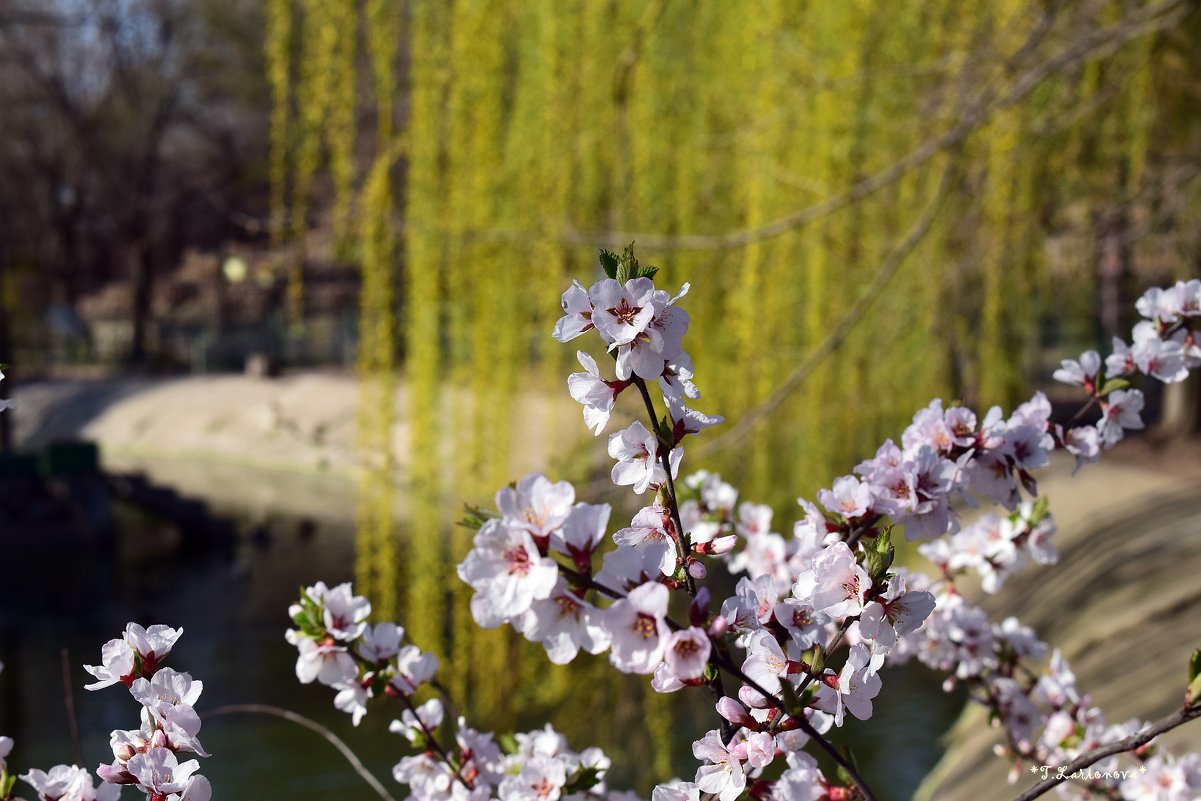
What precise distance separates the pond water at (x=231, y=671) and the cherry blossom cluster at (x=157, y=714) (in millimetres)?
1683

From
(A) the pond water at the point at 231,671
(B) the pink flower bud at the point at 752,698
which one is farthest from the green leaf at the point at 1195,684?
(A) the pond water at the point at 231,671

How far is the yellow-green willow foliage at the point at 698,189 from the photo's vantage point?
3211 millimetres

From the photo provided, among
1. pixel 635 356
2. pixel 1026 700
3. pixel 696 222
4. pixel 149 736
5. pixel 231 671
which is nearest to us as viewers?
pixel 635 356

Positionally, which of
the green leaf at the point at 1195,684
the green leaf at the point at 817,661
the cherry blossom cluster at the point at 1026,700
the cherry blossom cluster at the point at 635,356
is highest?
the cherry blossom cluster at the point at 635,356

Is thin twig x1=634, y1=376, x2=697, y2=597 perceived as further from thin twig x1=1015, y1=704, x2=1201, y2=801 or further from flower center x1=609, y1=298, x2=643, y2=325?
thin twig x1=1015, y1=704, x2=1201, y2=801

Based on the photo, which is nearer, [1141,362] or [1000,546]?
[1141,362]

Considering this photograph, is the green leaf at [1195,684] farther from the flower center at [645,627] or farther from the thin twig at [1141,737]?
the flower center at [645,627]

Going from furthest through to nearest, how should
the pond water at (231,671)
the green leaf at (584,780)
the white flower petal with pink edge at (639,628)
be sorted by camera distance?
1. the pond water at (231,671)
2. the green leaf at (584,780)
3. the white flower petal with pink edge at (639,628)

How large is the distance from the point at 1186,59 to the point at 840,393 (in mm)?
2204

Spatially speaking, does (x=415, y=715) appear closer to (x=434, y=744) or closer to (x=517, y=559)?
(x=434, y=744)

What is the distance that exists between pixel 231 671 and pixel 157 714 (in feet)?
22.6

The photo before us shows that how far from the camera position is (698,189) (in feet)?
13.9

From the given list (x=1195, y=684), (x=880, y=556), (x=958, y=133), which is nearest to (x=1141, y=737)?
(x=1195, y=684)

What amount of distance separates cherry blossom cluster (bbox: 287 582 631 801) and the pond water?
1.43 metres
